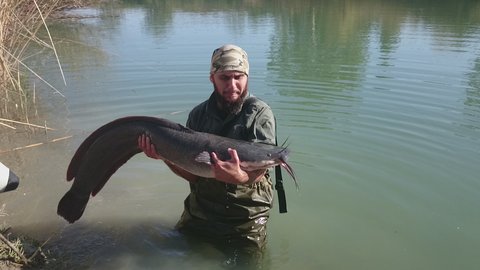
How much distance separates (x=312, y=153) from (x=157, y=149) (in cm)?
351

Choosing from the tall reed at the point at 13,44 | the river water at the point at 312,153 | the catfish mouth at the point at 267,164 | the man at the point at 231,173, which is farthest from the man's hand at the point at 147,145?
the tall reed at the point at 13,44

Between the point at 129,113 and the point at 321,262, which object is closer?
the point at 321,262

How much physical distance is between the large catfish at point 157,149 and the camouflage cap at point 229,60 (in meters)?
0.55

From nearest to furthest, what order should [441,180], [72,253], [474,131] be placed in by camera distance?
1. [72,253]
2. [441,180]
3. [474,131]

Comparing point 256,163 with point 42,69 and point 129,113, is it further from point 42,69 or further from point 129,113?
point 42,69

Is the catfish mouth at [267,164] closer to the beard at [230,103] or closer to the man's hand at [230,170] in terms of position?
the man's hand at [230,170]

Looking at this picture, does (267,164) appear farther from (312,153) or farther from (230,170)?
(312,153)

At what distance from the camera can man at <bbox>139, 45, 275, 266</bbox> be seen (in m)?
3.69

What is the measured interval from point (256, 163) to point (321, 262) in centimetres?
155

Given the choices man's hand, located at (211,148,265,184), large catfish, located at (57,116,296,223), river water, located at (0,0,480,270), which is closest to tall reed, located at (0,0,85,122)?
river water, located at (0,0,480,270)

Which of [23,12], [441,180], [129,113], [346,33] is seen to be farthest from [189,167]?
[346,33]

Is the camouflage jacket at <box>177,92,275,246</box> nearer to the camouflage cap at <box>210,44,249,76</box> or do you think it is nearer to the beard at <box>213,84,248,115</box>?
the beard at <box>213,84,248,115</box>

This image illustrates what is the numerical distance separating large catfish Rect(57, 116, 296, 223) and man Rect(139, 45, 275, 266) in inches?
3.3

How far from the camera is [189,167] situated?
3670 mm
